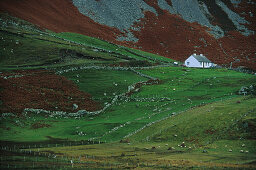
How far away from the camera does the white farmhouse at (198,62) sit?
490 ft

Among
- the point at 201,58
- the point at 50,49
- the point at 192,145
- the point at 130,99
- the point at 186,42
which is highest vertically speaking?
the point at 186,42

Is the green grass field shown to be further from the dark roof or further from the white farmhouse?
the dark roof

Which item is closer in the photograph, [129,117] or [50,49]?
[129,117]

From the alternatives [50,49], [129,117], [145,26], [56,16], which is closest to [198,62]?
[145,26]

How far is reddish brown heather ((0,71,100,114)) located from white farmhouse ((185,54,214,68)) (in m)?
66.5

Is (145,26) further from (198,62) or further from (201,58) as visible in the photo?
(198,62)

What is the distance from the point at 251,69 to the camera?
5605 inches

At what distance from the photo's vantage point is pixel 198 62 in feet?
488

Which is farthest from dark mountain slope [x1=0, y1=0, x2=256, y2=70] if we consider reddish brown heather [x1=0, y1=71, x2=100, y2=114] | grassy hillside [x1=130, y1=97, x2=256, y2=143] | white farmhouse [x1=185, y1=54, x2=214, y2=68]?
grassy hillside [x1=130, y1=97, x2=256, y2=143]

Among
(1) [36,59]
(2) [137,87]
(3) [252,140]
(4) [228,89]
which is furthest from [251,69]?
(3) [252,140]

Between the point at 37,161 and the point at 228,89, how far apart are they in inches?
2476

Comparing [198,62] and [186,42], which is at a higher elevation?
[186,42]

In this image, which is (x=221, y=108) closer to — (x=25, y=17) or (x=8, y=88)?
(x=8, y=88)

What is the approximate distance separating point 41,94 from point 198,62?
3051 inches
